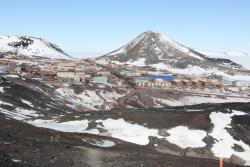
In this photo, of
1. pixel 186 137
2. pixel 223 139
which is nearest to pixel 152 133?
pixel 186 137

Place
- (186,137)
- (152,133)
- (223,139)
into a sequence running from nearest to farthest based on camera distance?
(223,139) → (186,137) → (152,133)

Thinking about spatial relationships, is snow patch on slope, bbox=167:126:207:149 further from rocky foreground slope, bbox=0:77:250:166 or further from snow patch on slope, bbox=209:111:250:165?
snow patch on slope, bbox=209:111:250:165

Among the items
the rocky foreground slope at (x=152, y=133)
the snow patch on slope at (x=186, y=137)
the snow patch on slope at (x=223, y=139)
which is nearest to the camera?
the rocky foreground slope at (x=152, y=133)

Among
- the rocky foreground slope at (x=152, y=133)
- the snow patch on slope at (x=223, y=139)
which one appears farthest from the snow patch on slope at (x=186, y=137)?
the snow patch on slope at (x=223, y=139)

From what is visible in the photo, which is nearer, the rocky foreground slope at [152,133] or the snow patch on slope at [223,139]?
the rocky foreground slope at [152,133]

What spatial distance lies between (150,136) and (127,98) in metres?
93.7

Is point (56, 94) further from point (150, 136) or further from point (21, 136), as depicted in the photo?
point (21, 136)

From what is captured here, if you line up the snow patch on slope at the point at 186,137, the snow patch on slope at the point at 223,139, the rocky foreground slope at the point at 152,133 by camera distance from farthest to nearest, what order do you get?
the snow patch on slope at the point at 186,137 < the snow patch on slope at the point at 223,139 < the rocky foreground slope at the point at 152,133

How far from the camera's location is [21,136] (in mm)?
47219

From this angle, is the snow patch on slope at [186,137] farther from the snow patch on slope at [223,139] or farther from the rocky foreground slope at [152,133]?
the snow patch on slope at [223,139]

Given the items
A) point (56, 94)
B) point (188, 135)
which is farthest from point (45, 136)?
point (56, 94)

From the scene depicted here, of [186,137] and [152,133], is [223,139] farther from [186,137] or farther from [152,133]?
[152,133]

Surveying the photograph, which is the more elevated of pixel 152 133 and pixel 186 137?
pixel 152 133

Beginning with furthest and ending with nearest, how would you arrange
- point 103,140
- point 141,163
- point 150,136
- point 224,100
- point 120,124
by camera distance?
1. point 224,100
2. point 120,124
3. point 150,136
4. point 103,140
5. point 141,163
